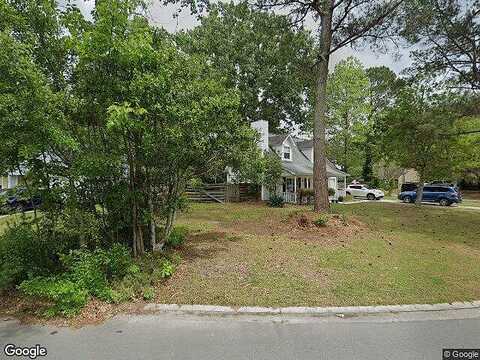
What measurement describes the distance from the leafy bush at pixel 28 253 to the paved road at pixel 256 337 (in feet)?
3.60

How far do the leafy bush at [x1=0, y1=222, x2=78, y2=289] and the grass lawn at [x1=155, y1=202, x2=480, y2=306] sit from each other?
209 cm

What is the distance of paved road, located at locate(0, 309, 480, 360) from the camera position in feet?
12.2

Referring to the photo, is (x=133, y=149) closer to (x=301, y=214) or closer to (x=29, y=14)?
(x=29, y=14)

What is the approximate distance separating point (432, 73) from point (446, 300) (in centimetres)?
1264

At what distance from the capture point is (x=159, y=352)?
147 inches

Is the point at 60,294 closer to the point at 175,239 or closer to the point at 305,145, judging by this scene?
the point at 175,239

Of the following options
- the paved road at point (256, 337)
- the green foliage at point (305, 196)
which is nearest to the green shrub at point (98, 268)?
the paved road at point (256, 337)

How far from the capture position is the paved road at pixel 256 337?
12.2ft

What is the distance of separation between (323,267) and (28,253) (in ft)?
18.2

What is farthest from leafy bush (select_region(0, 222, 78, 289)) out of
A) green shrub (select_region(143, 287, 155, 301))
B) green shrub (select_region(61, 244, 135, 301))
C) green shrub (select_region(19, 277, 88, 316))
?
green shrub (select_region(143, 287, 155, 301))

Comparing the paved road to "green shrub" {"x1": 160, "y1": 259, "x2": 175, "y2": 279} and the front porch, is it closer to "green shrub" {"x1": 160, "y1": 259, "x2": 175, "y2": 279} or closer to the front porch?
"green shrub" {"x1": 160, "y1": 259, "x2": 175, "y2": 279}

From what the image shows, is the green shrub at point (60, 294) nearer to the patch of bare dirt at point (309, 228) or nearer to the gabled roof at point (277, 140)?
the patch of bare dirt at point (309, 228)

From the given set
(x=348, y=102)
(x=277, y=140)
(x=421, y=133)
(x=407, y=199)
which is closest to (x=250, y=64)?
(x=277, y=140)

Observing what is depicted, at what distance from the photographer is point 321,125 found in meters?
12.1
